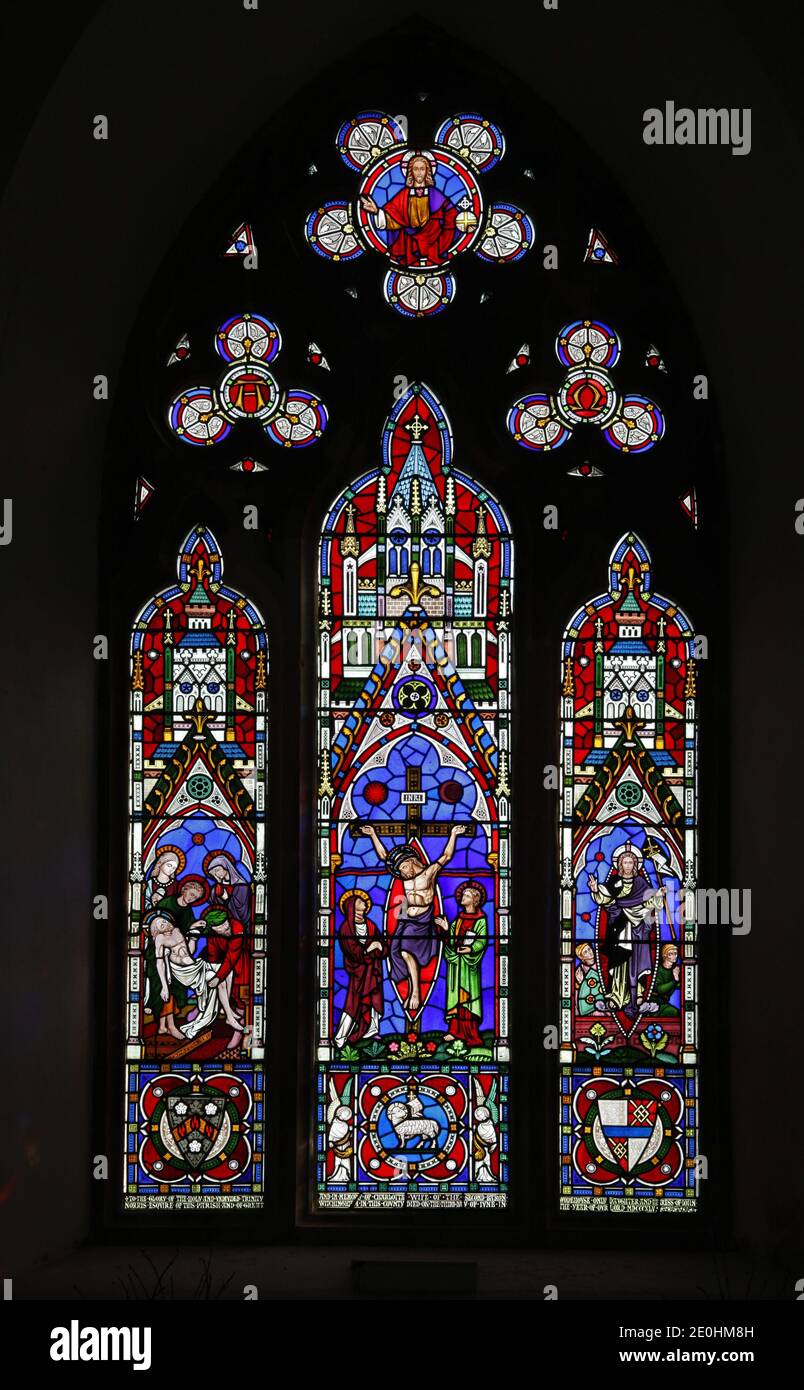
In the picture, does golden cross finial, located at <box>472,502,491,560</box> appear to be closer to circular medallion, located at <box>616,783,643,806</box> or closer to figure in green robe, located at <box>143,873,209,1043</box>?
circular medallion, located at <box>616,783,643,806</box>

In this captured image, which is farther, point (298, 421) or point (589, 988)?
point (298, 421)

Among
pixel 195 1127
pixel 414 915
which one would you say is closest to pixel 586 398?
pixel 414 915

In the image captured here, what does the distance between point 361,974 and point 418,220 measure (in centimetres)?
224

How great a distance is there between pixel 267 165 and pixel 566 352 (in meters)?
1.05

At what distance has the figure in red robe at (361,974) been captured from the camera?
4.71m

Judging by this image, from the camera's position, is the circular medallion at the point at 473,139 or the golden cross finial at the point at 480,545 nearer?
the golden cross finial at the point at 480,545

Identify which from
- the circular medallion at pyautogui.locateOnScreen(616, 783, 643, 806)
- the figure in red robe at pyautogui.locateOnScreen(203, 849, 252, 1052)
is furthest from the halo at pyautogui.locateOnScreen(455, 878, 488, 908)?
the figure in red robe at pyautogui.locateOnScreen(203, 849, 252, 1052)

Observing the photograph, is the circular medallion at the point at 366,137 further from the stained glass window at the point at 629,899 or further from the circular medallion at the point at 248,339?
the stained glass window at the point at 629,899

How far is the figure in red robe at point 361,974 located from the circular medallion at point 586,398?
1.56 metres

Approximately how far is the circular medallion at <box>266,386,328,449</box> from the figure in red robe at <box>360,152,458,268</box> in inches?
19.6

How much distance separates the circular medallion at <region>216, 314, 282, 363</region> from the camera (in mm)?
4965

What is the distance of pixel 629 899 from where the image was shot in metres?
4.75

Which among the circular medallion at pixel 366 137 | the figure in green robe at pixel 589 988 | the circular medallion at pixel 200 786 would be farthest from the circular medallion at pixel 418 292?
the figure in green robe at pixel 589 988

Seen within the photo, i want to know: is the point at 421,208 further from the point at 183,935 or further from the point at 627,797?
the point at 183,935
